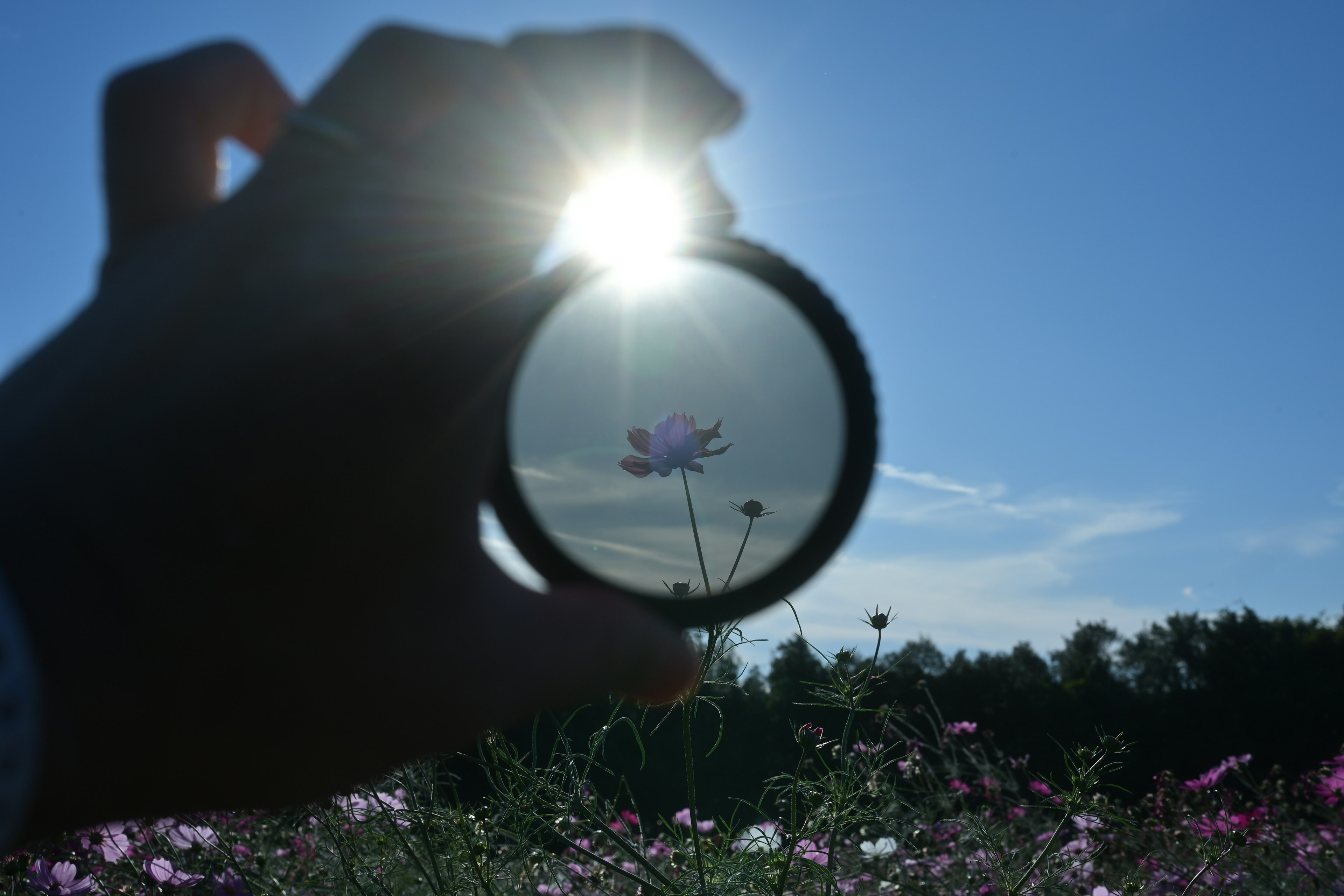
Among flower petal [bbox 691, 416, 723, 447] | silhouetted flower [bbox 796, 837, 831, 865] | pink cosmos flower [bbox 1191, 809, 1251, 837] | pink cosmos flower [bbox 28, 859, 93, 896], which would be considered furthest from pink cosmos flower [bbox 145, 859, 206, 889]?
pink cosmos flower [bbox 1191, 809, 1251, 837]

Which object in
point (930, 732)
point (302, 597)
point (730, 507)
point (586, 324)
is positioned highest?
point (586, 324)

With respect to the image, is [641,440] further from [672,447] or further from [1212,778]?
[1212,778]

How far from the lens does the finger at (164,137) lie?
1.25 meters

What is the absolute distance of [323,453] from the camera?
1.00 m

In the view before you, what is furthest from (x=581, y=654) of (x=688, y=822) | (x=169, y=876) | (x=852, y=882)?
(x=852, y=882)

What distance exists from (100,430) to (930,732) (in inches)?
309

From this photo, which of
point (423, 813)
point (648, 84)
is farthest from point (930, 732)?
point (648, 84)

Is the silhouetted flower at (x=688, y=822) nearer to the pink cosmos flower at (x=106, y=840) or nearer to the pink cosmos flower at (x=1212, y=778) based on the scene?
the pink cosmos flower at (x=106, y=840)

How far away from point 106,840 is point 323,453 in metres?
2.33

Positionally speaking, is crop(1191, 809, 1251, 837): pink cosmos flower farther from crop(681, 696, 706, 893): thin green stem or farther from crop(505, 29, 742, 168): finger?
crop(505, 29, 742, 168): finger

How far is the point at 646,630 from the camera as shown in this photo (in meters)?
1.16

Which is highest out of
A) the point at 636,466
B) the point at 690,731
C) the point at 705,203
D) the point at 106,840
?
the point at 705,203

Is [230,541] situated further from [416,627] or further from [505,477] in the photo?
[505,477]

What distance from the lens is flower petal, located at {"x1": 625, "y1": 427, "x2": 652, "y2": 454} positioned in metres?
1.93
